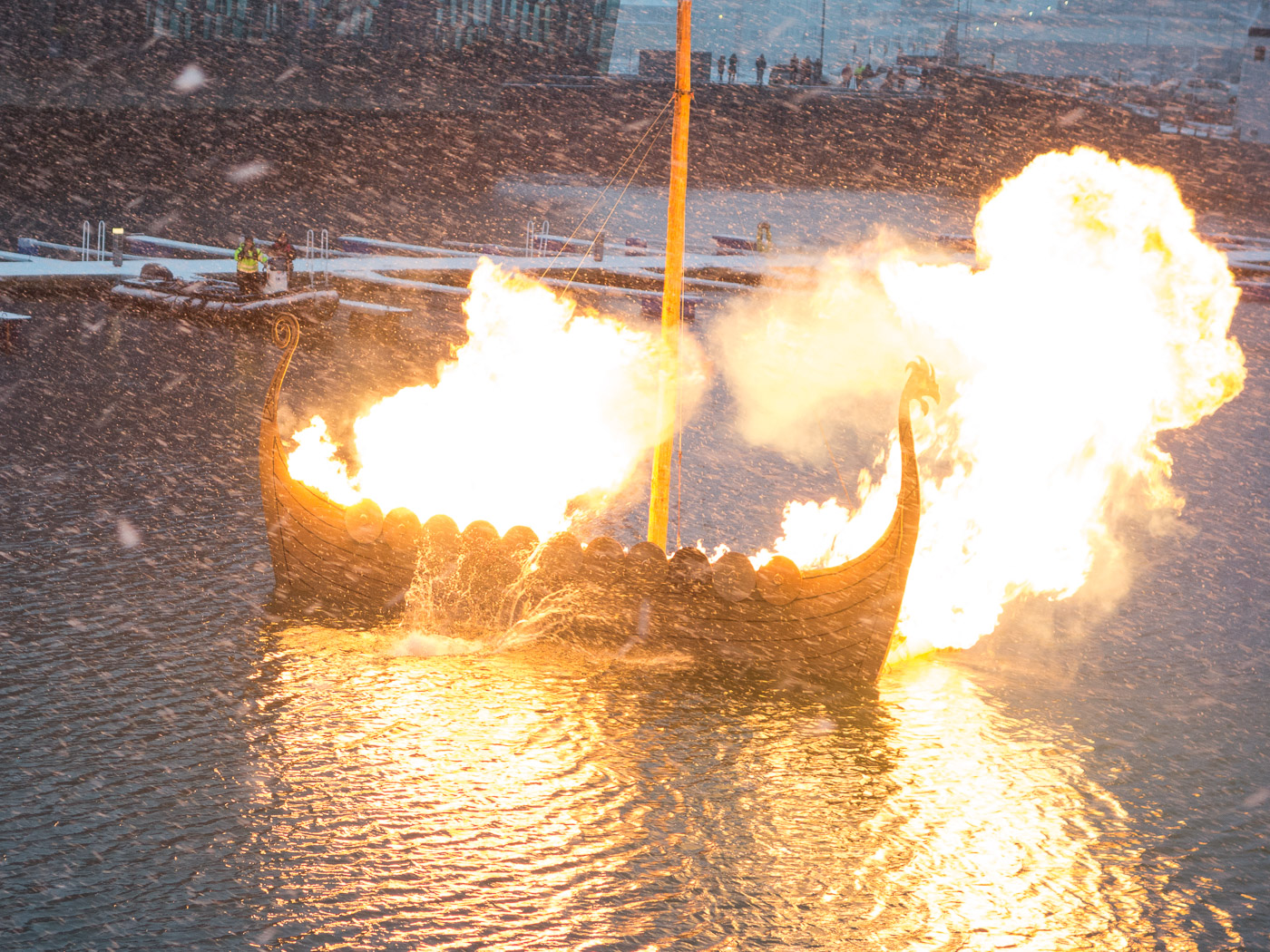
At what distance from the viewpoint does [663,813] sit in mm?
10844

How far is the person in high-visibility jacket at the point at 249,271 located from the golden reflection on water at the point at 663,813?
2061 centimetres

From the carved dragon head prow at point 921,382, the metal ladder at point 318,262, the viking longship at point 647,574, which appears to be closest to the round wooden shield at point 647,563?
the viking longship at point 647,574

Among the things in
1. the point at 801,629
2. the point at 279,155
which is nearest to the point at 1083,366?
the point at 801,629

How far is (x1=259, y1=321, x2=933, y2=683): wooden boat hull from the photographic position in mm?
12500

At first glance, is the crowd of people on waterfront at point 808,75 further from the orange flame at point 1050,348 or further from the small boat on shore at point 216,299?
the orange flame at point 1050,348

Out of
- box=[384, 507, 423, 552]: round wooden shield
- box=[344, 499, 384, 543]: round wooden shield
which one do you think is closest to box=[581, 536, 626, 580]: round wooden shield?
box=[384, 507, 423, 552]: round wooden shield

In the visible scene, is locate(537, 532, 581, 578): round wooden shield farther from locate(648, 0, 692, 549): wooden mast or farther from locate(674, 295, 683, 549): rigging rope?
locate(648, 0, 692, 549): wooden mast

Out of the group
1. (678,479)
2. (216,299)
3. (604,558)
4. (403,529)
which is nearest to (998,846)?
(604,558)

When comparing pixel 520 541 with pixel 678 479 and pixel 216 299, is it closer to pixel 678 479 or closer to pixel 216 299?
pixel 678 479

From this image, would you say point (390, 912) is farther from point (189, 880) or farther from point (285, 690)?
point (285, 690)

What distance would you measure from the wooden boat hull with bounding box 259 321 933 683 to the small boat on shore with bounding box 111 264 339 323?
18.8 meters

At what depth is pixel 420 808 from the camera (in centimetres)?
1063

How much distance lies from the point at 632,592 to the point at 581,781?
7.92 feet

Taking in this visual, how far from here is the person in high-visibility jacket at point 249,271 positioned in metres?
32.5
